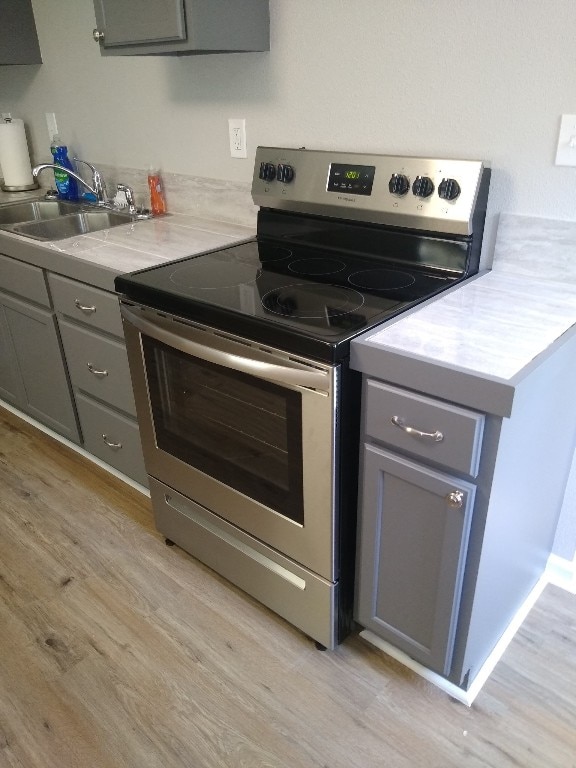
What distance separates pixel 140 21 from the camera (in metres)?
1.66

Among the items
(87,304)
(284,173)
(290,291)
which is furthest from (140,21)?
(290,291)

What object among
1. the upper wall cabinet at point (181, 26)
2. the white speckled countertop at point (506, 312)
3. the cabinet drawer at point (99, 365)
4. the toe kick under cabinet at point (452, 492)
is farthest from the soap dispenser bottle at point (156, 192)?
the toe kick under cabinet at point (452, 492)

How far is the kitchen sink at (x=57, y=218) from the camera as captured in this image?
2357 millimetres

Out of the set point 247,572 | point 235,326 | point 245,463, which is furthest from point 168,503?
point 235,326

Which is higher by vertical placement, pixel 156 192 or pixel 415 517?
pixel 156 192

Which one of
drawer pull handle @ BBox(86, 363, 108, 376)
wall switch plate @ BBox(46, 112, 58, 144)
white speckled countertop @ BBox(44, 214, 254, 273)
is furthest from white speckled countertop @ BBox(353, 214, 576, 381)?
wall switch plate @ BBox(46, 112, 58, 144)

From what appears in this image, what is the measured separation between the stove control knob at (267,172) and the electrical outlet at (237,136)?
23cm

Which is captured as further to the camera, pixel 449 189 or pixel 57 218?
pixel 57 218

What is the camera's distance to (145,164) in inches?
92.5

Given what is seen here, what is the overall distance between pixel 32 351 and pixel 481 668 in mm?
1857

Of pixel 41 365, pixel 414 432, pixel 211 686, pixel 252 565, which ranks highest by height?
pixel 414 432

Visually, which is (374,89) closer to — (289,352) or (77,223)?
(289,352)

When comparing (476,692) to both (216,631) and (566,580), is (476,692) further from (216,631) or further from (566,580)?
(216,631)

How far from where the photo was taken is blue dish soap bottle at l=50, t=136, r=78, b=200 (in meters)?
2.58
